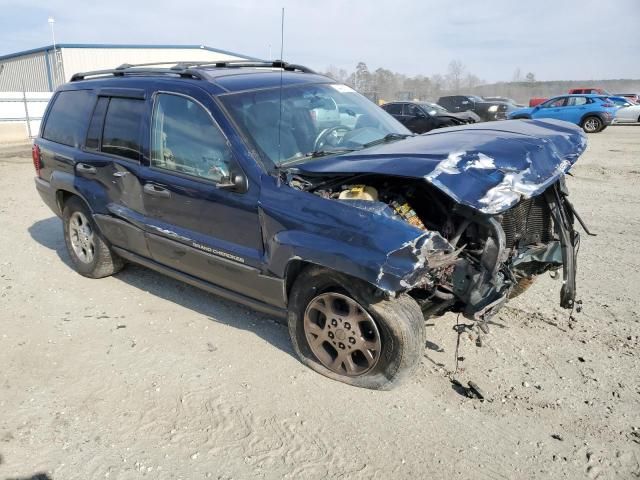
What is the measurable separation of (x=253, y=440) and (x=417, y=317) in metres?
1.21

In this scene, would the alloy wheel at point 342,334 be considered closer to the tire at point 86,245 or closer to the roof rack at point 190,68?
the roof rack at point 190,68

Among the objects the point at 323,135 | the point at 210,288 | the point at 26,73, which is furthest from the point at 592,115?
the point at 26,73

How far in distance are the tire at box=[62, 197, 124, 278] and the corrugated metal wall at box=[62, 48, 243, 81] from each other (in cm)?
2762

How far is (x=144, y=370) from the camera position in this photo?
12.3 ft

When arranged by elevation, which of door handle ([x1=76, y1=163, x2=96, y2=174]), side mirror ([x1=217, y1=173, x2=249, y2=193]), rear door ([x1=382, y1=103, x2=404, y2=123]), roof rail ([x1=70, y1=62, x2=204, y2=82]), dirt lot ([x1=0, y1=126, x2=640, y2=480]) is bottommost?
dirt lot ([x1=0, y1=126, x2=640, y2=480])

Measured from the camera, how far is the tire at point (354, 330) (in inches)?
127

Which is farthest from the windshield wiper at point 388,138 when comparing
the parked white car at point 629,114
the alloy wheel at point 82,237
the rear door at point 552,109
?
the parked white car at point 629,114

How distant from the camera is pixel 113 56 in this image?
34.8 m

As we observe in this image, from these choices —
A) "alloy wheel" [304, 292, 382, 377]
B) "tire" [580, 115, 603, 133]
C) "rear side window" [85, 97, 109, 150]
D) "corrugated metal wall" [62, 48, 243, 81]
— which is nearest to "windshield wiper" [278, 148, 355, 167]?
"alloy wheel" [304, 292, 382, 377]

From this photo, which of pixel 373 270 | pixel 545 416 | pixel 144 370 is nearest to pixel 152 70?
pixel 144 370

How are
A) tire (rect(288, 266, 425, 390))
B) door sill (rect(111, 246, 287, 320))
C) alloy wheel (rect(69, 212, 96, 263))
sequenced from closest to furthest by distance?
tire (rect(288, 266, 425, 390)) → door sill (rect(111, 246, 287, 320)) → alloy wheel (rect(69, 212, 96, 263))

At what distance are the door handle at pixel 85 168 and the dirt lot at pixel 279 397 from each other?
116 centimetres

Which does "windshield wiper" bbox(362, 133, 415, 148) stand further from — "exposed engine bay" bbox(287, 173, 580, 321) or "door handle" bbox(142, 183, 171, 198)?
"door handle" bbox(142, 183, 171, 198)

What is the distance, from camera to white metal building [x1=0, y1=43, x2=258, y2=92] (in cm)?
3281
